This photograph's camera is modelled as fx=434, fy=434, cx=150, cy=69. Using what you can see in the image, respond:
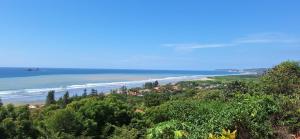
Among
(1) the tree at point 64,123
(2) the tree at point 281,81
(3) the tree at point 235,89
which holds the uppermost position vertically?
(2) the tree at point 281,81

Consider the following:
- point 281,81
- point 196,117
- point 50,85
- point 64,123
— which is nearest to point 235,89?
point 281,81

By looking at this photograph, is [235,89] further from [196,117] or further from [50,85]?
[50,85]

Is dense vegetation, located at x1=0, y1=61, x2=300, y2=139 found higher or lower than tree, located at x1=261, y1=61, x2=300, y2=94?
lower

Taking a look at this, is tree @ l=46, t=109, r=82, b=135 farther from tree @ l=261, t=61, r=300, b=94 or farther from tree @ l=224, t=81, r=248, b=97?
tree @ l=261, t=61, r=300, b=94

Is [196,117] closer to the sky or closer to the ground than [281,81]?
closer to the ground

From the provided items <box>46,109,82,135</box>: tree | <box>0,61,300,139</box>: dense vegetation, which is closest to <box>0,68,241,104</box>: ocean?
<box>0,61,300,139</box>: dense vegetation

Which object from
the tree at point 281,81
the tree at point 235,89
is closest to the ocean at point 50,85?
the tree at point 235,89

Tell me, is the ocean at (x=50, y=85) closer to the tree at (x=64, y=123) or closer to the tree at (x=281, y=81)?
the tree at (x=64, y=123)

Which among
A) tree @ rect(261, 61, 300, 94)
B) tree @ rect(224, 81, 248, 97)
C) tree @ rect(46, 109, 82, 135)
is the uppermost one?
tree @ rect(261, 61, 300, 94)
